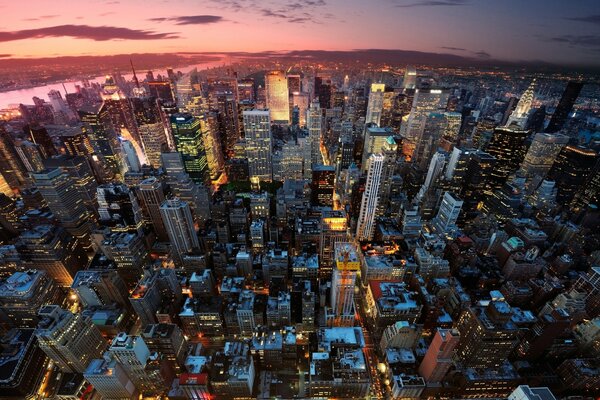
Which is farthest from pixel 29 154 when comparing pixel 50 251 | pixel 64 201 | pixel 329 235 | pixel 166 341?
pixel 329 235

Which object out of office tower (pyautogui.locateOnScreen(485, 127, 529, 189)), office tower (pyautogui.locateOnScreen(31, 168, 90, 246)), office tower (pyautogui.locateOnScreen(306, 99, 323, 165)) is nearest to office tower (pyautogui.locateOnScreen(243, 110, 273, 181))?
office tower (pyautogui.locateOnScreen(306, 99, 323, 165))

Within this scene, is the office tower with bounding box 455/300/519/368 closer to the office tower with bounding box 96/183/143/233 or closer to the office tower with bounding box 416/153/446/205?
the office tower with bounding box 416/153/446/205

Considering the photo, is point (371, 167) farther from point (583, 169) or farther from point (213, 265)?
point (583, 169)

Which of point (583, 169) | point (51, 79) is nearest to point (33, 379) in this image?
point (51, 79)

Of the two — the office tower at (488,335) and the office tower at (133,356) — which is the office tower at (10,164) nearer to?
the office tower at (133,356)

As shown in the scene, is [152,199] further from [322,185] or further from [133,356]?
[322,185]

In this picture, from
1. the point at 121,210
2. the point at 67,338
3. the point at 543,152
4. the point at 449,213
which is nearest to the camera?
the point at 67,338
